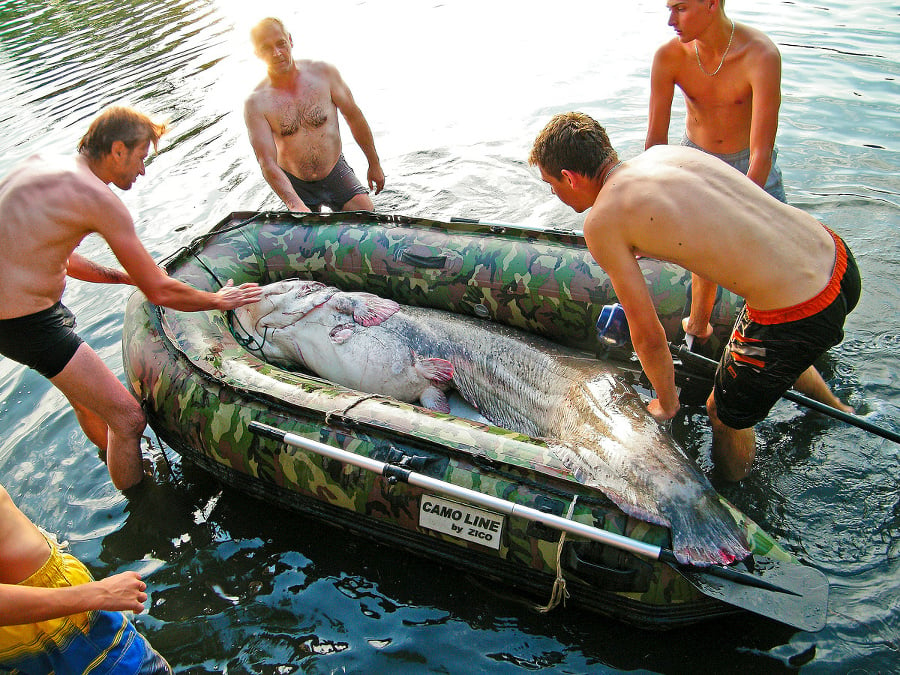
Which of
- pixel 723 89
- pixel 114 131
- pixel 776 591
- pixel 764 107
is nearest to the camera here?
pixel 776 591

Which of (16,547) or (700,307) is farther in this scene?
(700,307)

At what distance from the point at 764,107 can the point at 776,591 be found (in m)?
2.65

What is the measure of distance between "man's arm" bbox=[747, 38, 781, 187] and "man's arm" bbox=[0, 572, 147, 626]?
12.3 ft

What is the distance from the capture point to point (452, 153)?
28.1 ft

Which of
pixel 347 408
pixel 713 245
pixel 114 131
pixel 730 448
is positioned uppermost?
pixel 114 131

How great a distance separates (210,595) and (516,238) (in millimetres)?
2981

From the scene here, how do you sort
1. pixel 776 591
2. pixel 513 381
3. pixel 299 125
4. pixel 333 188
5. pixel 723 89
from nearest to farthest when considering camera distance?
1. pixel 776 591
2. pixel 723 89
3. pixel 513 381
4. pixel 299 125
5. pixel 333 188

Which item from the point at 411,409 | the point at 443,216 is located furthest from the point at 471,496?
the point at 443,216

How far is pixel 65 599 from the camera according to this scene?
2.19 m

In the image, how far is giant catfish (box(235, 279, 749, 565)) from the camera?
295 cm

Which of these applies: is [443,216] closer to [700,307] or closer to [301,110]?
[301,110]

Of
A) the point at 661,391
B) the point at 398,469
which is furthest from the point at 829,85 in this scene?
the point at 398,469

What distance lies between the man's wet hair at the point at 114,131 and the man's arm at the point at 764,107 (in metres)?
3.42

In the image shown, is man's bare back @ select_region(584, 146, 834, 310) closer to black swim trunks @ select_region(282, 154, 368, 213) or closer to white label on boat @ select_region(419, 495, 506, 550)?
white label on boat @ select_region(419, 495, 506, 550)
